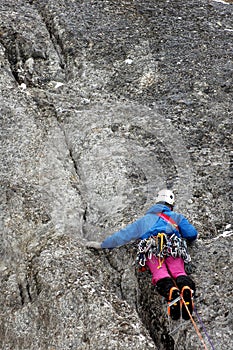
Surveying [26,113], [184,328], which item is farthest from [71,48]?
[184,328]

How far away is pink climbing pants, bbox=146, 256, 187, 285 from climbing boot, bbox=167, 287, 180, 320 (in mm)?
484

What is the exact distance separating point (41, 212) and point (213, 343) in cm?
410

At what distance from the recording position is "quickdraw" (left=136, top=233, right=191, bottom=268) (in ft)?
31.1

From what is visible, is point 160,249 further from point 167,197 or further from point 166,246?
point 167,197

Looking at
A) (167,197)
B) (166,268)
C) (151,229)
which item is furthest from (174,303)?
(167,197)

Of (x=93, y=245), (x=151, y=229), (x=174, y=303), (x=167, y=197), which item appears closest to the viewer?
(x=174, y=303)

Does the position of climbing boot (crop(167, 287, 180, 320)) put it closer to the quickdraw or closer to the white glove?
the quickdraw

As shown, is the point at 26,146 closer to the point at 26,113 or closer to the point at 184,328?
the point at 26,113

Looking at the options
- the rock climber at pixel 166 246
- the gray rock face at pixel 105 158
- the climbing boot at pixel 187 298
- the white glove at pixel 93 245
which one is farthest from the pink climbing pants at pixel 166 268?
the white glove at pixel 93 245

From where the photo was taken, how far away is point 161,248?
9461mm

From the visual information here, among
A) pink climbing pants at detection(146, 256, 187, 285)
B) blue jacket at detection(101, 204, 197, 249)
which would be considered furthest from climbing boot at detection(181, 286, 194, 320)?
blue jacket at detection(101, 204, 197, 249)

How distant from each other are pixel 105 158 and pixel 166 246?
10.6 feet

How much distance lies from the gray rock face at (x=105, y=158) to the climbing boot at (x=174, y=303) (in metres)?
0.24

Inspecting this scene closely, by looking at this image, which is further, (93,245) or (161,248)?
(93,245)
